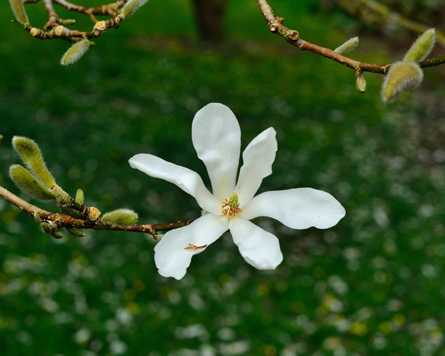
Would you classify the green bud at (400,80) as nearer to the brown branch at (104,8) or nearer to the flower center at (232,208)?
the flower center at (232,208)

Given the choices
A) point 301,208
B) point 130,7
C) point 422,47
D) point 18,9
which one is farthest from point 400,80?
point 18,9

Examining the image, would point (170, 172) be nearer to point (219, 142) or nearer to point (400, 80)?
point (219, 142)

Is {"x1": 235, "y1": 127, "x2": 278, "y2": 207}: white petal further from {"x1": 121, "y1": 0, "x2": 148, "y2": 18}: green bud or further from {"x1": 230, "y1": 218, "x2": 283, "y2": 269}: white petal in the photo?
{"x1": 121, "y1": 0, "x2": 148, "y2": 18}: green bud

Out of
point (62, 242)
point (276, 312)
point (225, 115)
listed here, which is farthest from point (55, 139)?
point (225, 115)

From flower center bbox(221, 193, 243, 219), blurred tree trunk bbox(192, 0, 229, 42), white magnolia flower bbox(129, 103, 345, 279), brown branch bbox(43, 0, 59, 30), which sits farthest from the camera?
blurred tree trunk bbox(192, 0, 229, 42)

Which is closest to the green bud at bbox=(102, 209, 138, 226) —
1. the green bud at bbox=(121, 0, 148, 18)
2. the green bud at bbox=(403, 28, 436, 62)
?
the green bud at bbox=(121, 0, 148, 18)
